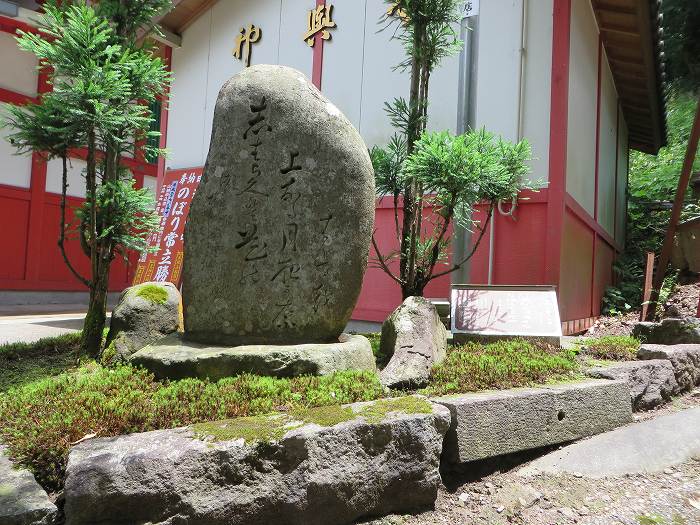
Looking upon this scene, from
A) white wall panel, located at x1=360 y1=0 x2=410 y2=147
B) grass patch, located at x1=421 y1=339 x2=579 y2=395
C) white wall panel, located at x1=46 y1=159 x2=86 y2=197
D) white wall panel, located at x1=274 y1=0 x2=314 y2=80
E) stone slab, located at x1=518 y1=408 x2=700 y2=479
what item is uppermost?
white wall panel, located at x1=274 y1=0 x2=314 y2=80

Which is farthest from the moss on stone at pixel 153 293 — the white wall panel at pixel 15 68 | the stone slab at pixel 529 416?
the white wall panel at pixel 15 68

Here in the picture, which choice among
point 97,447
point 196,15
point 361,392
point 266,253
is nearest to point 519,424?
point 361,392

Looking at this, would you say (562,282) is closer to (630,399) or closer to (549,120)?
(549,120)

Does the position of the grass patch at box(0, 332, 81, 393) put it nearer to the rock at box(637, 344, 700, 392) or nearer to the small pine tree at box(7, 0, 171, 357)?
the small pine tree at box(7, 0, 171, 357)

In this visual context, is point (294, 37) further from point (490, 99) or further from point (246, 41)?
point (490, 99)

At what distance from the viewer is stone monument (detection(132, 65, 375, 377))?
371 cm

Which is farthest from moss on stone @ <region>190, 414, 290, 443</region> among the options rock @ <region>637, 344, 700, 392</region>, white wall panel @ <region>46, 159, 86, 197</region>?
white wall panel @ <region>46, 159, 86, 197</region>

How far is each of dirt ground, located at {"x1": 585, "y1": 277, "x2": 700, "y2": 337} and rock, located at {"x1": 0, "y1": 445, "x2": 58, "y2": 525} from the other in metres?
7.86

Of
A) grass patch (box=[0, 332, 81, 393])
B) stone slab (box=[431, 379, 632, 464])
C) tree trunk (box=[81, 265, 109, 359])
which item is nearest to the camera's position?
stone slab (box=[431, 379, 632, 464])

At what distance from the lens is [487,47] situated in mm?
7281

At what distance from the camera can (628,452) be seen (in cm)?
346

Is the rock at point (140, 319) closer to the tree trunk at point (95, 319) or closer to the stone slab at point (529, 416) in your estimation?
the tree trunk at point (95, 319)

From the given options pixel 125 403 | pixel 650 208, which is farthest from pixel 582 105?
pixel 650 208

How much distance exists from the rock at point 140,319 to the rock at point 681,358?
462 cm
